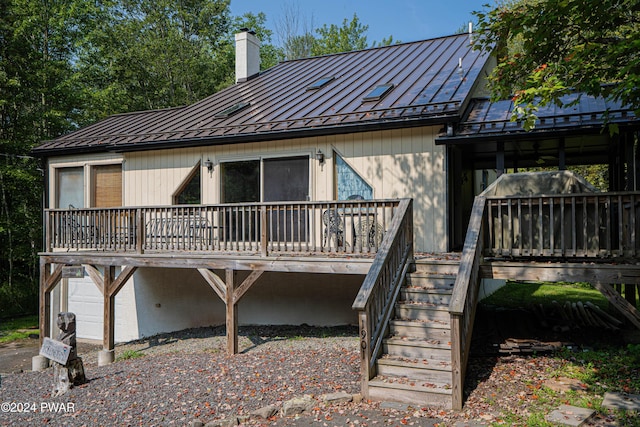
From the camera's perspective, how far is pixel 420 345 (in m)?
5.80

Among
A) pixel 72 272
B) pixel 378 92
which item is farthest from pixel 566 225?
pixel 72 272

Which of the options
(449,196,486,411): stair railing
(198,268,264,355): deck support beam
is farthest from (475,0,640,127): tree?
(198,268,264,355): deck support beam

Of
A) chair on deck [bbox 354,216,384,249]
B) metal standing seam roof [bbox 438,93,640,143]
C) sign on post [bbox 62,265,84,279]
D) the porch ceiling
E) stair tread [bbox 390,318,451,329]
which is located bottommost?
stair tread [bbox 390,318,451,329]

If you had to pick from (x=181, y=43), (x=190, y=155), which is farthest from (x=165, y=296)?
(x=181, y=43)

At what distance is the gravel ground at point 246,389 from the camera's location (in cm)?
511

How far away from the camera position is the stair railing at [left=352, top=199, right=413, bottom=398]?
559cm

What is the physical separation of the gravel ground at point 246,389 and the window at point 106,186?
507cm

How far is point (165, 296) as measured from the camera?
1195cm

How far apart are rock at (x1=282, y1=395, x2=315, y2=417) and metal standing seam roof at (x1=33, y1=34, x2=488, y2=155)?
17.7 ft

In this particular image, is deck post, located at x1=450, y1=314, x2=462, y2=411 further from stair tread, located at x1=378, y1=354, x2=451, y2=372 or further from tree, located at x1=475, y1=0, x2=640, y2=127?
tree, located at x1=475, y1=0, x2=640, y2=127

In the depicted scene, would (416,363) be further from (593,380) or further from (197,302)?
(197,302)

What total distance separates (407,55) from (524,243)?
820cm

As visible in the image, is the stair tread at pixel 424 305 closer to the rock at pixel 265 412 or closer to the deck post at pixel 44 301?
the rock at pixel 265 412

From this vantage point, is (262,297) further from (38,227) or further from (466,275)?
(38,227)
